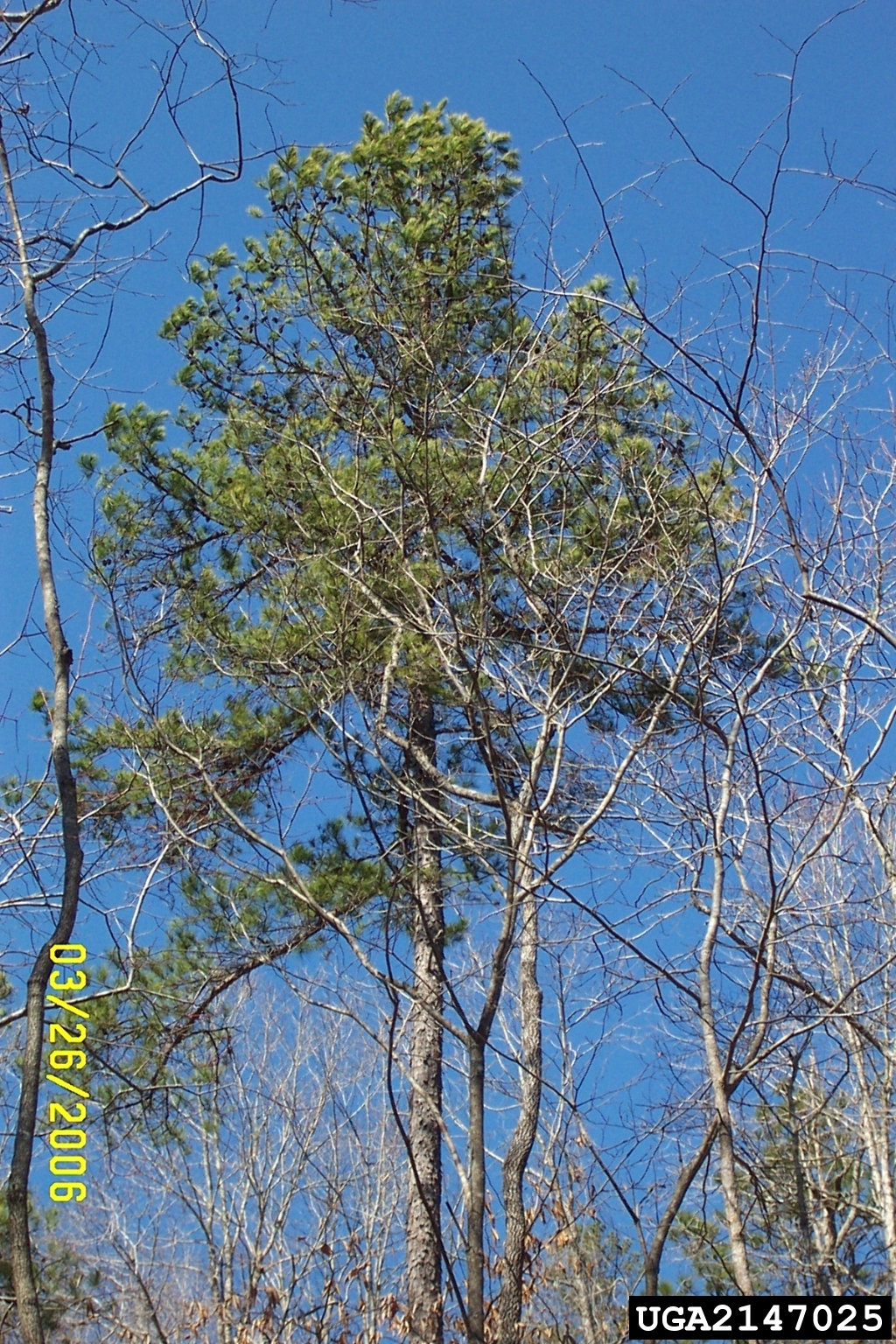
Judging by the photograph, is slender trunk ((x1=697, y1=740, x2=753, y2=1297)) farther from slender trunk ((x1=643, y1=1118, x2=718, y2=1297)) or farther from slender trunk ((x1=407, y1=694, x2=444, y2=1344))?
slender trunk ((x1=407, y1=694, x2=444, y2=1344))

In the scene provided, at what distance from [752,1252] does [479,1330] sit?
5.46m

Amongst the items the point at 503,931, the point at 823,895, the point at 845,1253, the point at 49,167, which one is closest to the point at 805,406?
the point at 503,931

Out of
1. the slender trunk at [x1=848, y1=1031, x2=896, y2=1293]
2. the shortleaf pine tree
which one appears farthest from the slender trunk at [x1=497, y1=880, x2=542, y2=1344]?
the slender trunk at [x1=848, y1=1031, x2=896, y2=1293]

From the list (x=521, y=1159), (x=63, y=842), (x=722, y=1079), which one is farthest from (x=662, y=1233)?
(x=63, y=842)

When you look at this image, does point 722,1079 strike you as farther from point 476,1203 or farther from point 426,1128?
point 426,1128

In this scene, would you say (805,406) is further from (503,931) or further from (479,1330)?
(479,1330)

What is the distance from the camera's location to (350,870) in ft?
25.6
